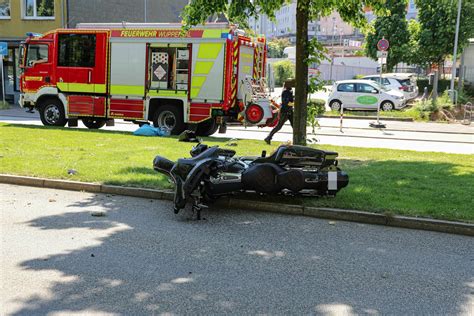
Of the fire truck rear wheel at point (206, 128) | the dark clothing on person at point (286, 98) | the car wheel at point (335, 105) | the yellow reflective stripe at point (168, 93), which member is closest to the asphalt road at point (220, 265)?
the dark clothing on person at point (286, 98)

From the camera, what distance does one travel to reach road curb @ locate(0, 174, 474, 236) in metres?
6.50

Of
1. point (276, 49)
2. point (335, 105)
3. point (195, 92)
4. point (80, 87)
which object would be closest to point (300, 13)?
point (195, 92)

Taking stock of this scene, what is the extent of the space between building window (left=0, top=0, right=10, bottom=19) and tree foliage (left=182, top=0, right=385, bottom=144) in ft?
83.0

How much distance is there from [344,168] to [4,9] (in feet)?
92.9

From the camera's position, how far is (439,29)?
114 ft

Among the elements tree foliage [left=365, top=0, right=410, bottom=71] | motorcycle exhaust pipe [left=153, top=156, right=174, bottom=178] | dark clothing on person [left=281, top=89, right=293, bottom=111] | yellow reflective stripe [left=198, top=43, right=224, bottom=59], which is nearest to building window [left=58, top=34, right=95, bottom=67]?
yellow reflective stripe [left=198, top=43, right=224, bottom=59]

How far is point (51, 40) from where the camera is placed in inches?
685

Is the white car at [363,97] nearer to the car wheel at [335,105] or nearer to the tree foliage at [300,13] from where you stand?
the car wheel at [335,105]

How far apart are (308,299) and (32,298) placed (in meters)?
2.19

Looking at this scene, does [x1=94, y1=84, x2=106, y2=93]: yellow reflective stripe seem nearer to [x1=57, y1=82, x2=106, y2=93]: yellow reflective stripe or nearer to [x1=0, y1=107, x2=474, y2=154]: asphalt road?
[x1=57, y1=82, x2=106, y2=93]: yellow reflective stripe

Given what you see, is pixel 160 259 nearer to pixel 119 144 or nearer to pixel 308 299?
pixel 308 299

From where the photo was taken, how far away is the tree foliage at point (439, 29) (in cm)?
3341

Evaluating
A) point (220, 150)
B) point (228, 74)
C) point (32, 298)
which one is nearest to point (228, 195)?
point (220, 150)

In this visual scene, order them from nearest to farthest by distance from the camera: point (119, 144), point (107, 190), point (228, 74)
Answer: point (107, 190)
point (119, 144)
point (228, 74)
